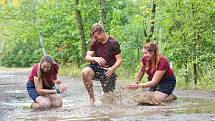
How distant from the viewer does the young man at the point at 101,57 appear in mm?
10141

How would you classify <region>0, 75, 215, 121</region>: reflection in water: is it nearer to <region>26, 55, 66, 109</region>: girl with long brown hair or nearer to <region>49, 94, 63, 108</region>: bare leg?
<region>26, 55, 66, 109</region>: girl with long brown hair

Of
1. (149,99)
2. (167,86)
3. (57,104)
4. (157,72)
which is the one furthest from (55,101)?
(167,86)

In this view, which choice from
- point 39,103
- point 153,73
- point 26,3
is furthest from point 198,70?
point 26,3

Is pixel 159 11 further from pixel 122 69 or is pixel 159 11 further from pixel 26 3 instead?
pixel 26 3

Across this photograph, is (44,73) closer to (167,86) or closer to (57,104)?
(57,104)

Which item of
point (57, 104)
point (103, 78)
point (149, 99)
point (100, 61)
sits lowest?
point (57, 104)

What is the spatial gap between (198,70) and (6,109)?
8.71 m

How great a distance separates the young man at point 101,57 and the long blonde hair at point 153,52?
638 mm

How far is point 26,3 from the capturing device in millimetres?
40125

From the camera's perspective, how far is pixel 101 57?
33.7 feet

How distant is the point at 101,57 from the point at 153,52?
3.50ft

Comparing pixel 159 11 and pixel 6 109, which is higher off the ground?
pixel 159 11

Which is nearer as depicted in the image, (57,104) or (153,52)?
(153,52)

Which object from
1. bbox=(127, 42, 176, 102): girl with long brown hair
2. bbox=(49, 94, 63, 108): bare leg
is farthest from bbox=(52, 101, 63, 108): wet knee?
bbox=(127, 42, 176, 102): girl with long brown hair
